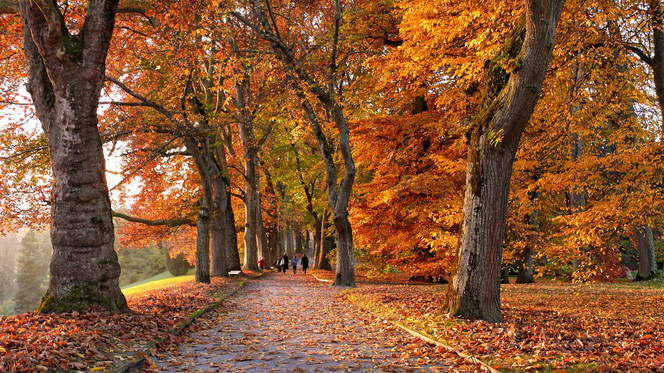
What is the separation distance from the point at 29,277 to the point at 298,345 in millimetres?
66054

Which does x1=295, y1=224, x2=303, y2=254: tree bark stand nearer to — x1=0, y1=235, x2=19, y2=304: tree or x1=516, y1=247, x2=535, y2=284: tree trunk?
x1=516, y1=247, x2=535, y2=284: tree trunk

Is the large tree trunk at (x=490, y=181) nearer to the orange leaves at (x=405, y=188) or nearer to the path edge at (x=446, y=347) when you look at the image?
the path edge at (x=446, y=347)

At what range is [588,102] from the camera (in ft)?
36.3

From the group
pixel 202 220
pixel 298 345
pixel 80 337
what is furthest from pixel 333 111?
pixel 80 337

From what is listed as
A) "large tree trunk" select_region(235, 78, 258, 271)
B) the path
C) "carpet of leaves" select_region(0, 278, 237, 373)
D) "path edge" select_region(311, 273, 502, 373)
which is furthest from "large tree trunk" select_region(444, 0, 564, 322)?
"large tree trunk" select_region(235, 78, 258, 271)

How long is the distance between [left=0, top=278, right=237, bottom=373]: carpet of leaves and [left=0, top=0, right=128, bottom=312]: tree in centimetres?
48

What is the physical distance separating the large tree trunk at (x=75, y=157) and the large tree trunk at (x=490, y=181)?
6024 millimetres

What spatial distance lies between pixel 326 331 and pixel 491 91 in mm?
5184

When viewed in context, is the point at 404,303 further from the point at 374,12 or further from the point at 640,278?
the point at 640,278

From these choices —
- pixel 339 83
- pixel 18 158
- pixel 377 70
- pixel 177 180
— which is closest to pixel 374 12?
pixel 377 70

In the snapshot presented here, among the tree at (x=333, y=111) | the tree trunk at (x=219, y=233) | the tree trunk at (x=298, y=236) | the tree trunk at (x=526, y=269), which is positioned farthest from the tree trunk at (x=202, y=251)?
the tree trunk at (x=298, y=236)

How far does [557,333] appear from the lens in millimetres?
6434

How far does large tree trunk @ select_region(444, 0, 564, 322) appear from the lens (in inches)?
290

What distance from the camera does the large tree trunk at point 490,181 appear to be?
7363 mm
